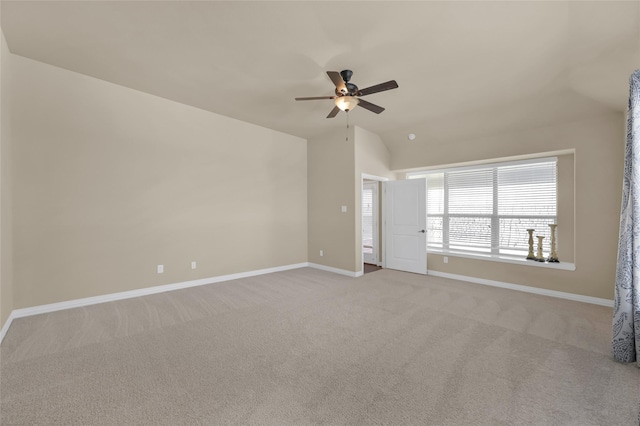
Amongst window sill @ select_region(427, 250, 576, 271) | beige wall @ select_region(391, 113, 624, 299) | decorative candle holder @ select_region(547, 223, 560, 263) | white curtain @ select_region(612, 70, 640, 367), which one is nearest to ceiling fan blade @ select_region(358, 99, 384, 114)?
white curtain @ select_region(612, 70, 640, 367)

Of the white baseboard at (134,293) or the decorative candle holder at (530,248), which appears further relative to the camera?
the decorative candle holder at (530,248)

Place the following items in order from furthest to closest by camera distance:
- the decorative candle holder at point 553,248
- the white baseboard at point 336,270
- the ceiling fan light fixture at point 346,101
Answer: the white baseboard at point 336,270 → the decorative candle holder at point 553,248 → the ceiling fan light fixture at point 346,101

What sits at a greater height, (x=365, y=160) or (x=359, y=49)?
(x=359, y=49)

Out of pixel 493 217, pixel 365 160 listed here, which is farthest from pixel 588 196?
pixel 365 160

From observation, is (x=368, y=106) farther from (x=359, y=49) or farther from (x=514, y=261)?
(x=514, y=261)

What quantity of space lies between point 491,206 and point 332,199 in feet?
10.3

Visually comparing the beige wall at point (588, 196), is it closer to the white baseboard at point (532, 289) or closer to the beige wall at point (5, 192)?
the white baseboard at point (532, 289)

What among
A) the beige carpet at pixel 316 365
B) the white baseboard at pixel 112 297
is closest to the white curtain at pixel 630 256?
the beige carpet at pixel 316 365

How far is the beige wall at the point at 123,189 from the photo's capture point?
11.2 feet

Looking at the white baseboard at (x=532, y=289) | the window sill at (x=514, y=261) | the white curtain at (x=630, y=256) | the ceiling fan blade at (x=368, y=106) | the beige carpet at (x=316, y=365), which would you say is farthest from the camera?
the window sill at (x=514, y=261)

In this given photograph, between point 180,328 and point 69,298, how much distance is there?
186 centimetres

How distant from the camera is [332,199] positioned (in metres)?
5.95

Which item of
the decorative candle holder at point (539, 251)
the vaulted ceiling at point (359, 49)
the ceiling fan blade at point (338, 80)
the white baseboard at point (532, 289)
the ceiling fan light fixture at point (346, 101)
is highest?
the vaulted ceiling at point (359, 49)

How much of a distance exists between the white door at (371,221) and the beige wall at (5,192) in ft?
18.8
